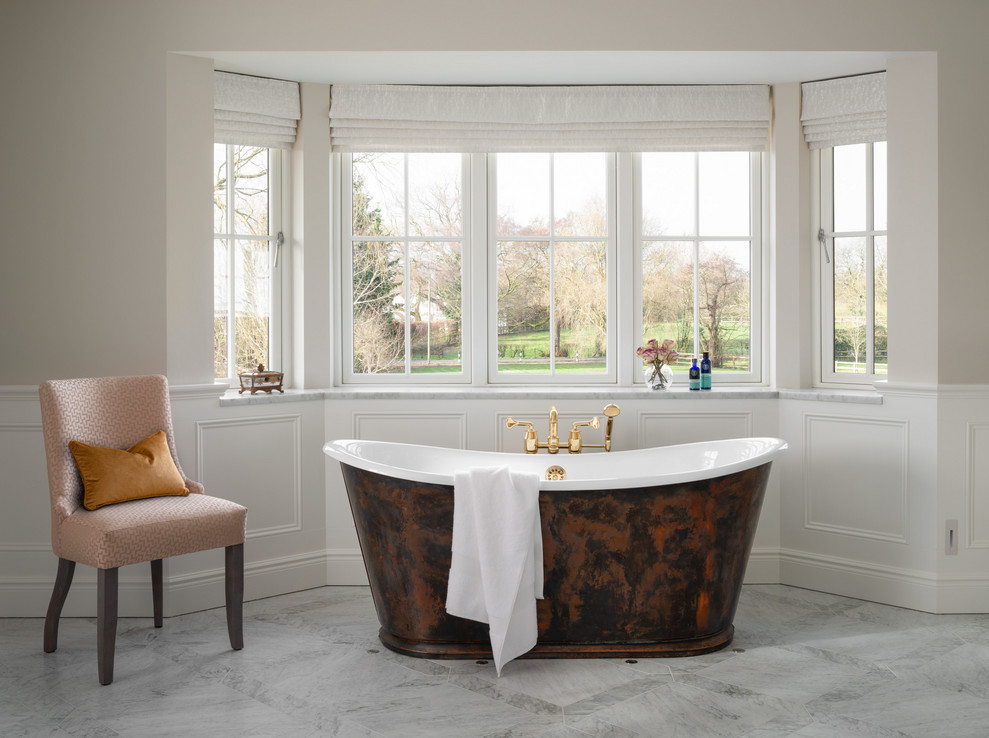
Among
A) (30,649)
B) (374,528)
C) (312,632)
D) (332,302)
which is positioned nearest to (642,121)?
(332,302)

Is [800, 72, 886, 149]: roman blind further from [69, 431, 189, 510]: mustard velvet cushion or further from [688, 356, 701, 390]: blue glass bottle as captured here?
[69, 431, 189, 510]: mustard velvet cushion

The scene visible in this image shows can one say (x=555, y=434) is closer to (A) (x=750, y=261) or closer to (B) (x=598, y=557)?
(B) (x=598, y=557)

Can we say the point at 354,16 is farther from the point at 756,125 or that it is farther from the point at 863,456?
the point at 863,456

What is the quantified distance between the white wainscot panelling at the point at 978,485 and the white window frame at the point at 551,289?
5.01ft

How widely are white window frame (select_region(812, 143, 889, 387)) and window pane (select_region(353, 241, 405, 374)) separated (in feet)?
6.42

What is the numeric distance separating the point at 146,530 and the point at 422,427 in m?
1.39

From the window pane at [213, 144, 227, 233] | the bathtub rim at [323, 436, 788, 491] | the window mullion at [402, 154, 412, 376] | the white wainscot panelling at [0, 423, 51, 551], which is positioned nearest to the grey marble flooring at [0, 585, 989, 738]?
the white wainscot panelling at [0, 423, 51, 551]

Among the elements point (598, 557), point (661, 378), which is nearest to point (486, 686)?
point (598, 557)

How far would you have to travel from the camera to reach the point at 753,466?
2977 millimetres

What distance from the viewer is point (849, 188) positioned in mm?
3959

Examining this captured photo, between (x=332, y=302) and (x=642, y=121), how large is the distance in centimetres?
166

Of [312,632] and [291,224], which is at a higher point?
[291,224]

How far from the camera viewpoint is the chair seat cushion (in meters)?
2.75

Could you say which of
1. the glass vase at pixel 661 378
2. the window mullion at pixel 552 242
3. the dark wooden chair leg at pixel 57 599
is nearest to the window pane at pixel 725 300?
the glass vase at pixel 661 378
